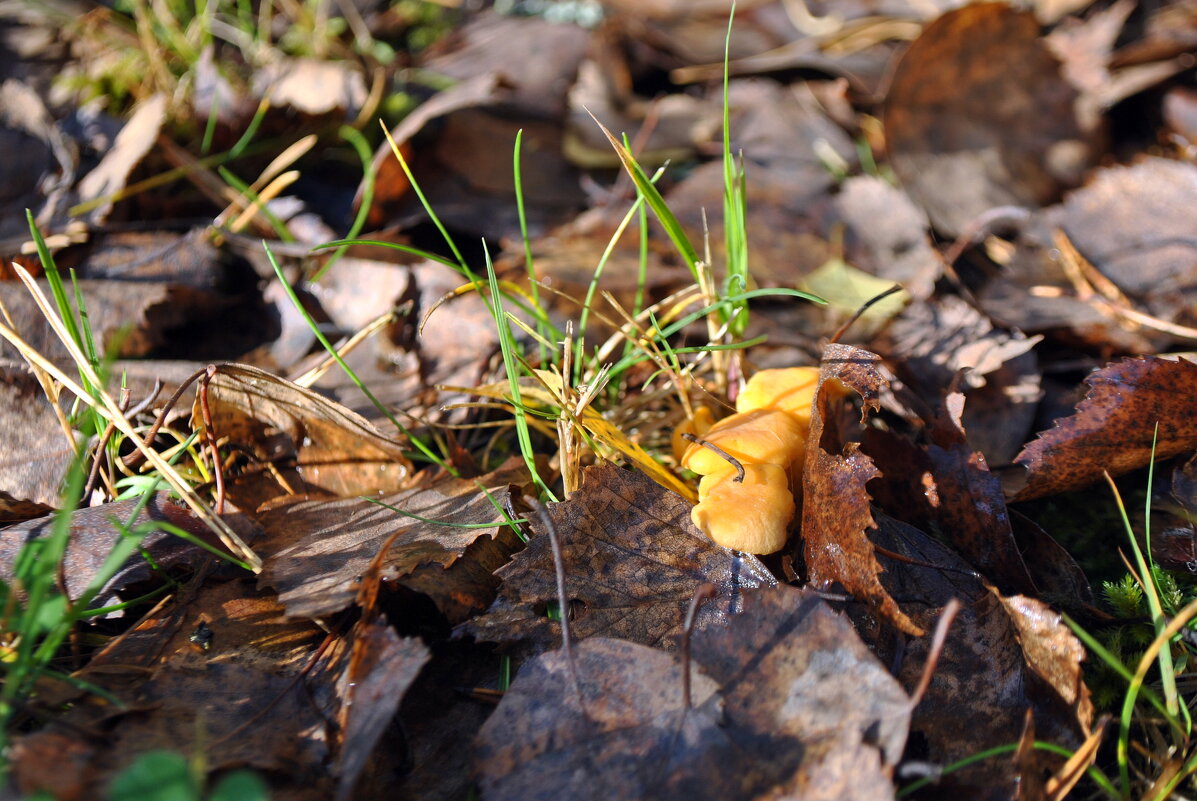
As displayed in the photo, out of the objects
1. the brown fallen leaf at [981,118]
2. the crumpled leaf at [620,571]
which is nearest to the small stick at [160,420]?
the crumpled leaf at [620,571]

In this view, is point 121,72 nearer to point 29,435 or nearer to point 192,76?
point 192,76

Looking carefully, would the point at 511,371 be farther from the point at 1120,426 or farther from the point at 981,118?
the point at 981,118

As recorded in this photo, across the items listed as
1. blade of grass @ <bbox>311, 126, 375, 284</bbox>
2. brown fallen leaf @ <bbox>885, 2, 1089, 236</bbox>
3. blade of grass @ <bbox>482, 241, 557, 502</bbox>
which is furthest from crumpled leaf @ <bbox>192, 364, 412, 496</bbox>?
brown fallen leaf @ <bbox>885, 2, 1089, 236</bbox>

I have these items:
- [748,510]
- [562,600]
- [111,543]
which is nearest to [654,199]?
[748,510]

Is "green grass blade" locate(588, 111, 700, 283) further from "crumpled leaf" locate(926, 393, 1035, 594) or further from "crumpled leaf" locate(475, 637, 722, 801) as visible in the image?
"crumpled leaf" locate(475, 637, 722, 801)

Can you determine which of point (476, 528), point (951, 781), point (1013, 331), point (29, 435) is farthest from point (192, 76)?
point (951, 781)
